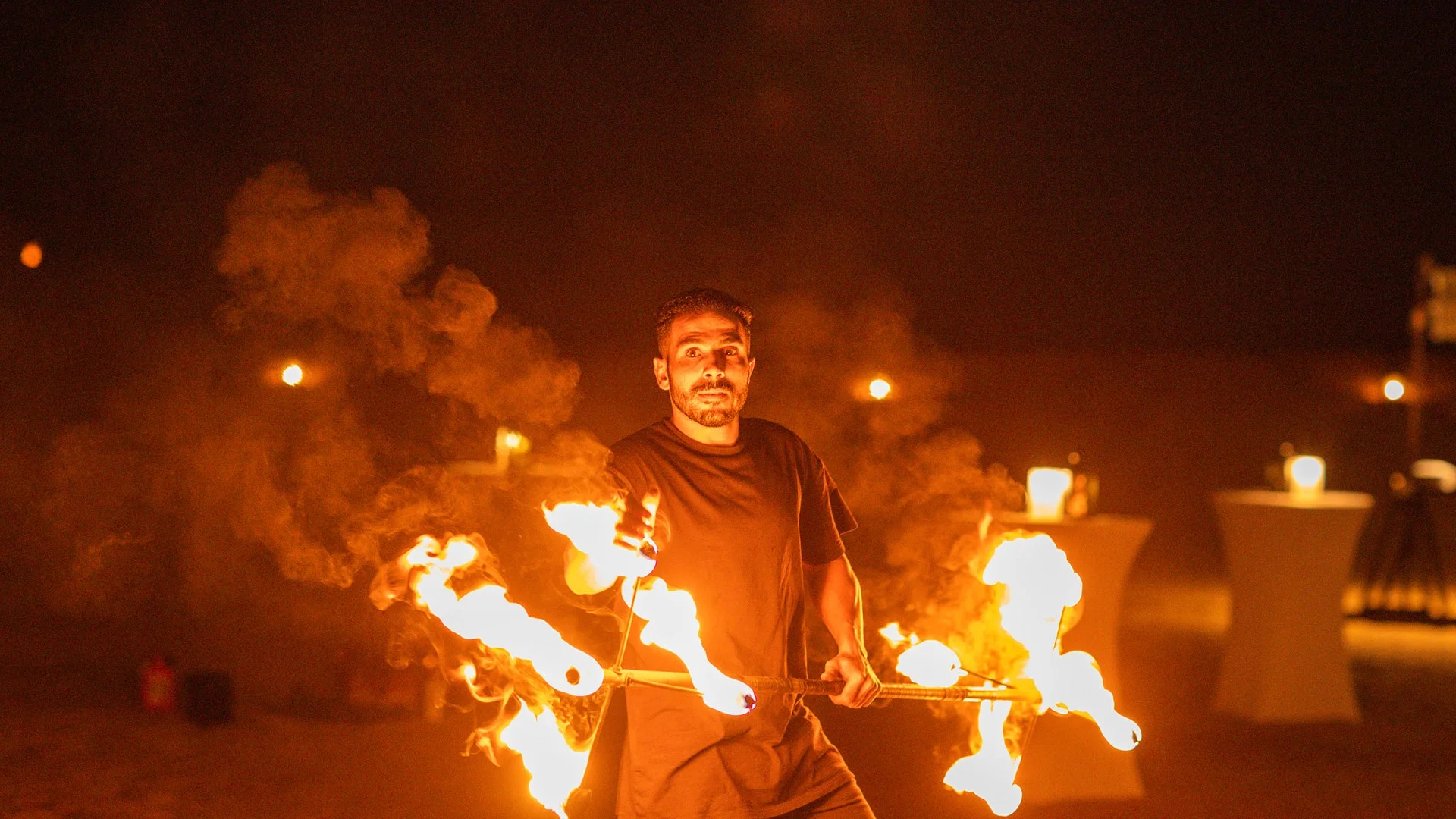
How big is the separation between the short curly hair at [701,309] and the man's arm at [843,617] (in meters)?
0.56

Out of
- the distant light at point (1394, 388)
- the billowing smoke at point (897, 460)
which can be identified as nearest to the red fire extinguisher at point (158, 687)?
the billowing smoke at point (897, 460)

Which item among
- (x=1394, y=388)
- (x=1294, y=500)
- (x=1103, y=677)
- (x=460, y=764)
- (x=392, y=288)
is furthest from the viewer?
(x=1394, y=388)

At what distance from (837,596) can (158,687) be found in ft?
15.3

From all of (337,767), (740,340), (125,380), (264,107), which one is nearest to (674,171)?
(264,107)

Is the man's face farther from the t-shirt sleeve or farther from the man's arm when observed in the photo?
the man's arm

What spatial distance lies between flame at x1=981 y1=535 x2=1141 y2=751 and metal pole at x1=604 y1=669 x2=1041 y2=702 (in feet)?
0.80

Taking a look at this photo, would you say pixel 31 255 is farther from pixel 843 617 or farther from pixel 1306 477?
pixel 1306 477

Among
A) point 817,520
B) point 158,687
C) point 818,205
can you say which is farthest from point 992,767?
point 818,205

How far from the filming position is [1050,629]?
8.89 ft

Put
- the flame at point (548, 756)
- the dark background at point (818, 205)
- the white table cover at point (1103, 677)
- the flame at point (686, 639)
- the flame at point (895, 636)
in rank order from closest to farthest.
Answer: the flame at point (686, 639) → the flame at point (548, 756) → the flame at point (895, 636) → the white table cover at point (1103, 677) → the dark background at point (818, 205)

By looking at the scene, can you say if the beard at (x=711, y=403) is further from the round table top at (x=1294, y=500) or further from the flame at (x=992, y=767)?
the round table top at (x=1294, y=500)

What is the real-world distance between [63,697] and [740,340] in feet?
17.7

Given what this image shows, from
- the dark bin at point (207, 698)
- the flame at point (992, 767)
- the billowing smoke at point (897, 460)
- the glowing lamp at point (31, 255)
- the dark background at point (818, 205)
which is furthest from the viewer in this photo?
the glowing lamp at point (31, 255)

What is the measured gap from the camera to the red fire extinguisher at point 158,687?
5.89 meters
